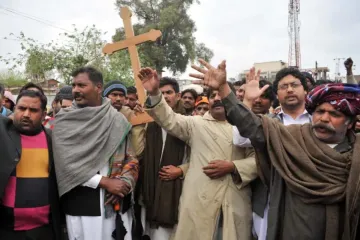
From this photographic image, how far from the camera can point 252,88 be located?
2.59m

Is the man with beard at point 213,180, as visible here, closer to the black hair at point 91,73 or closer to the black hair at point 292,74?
the black hair at point 91,73

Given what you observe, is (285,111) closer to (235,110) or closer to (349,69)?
(235,110)

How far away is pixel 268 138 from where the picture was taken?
2.29m

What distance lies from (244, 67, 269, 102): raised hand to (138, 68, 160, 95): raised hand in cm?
80

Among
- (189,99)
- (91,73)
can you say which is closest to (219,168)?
(91,73)

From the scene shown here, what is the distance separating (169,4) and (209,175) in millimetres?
33000

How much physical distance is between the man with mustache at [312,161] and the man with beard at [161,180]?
3.44 feet

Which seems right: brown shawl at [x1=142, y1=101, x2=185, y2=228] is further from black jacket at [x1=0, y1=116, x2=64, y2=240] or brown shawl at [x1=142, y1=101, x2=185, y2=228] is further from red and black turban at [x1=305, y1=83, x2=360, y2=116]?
red and black turban at [x1=305, y1=83, x2=360, y2=116]

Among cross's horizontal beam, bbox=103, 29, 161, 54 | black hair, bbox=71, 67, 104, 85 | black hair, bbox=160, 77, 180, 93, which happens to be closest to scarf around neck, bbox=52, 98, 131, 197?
black hair, bbox=71, 67, 104, 85

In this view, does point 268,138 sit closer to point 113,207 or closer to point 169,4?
point 113,207

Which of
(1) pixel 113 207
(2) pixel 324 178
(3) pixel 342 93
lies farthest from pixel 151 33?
(2) pixel 324 178

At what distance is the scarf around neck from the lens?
287cm

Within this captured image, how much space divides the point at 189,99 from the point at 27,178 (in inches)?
113

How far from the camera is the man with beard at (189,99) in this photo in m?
5.07
